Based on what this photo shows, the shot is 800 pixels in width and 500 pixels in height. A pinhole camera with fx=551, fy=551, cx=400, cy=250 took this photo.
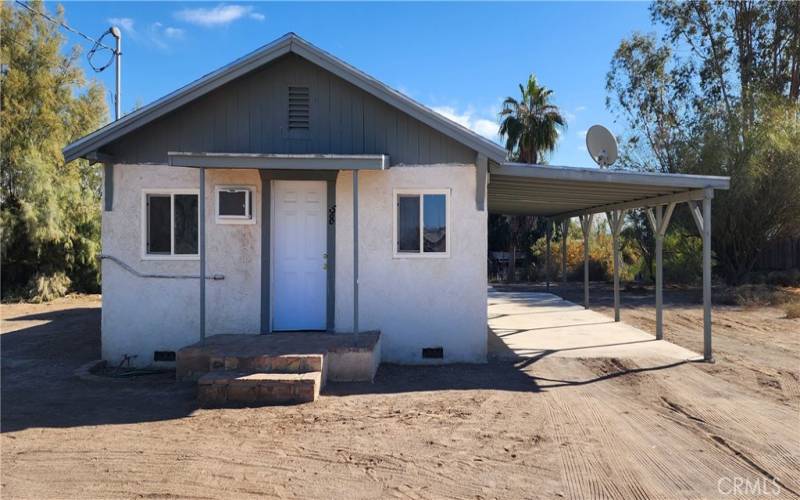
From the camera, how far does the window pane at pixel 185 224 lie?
26.7 ft

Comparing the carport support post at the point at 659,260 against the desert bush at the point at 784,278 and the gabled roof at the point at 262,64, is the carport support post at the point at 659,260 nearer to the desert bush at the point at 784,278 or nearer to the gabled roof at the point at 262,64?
the gabled roof at the point at 262,64

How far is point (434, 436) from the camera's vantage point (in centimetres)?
507

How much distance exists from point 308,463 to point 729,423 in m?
4.15

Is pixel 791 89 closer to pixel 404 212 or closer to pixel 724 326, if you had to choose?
pixel 724 326

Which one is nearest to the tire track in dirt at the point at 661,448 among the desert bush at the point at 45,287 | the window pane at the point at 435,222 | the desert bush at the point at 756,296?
the window pane at the point at 435,222

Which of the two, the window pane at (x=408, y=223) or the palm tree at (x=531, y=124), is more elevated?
the palm tree at (x=531, y=124)

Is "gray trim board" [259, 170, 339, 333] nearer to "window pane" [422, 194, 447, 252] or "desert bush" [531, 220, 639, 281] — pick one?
"window pane" [422, 194, 447, 252]

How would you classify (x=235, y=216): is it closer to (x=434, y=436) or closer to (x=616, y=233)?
(x=434, y=436)

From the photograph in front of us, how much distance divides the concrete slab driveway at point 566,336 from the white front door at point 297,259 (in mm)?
2959

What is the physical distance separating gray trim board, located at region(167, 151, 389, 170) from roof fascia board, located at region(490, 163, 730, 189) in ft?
7.43

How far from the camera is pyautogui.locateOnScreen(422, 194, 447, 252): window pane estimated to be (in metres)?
8.20

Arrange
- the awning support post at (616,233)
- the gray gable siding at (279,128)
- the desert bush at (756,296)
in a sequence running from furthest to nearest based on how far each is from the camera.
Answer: the desert bush at (756,296), the awning support post at (616,233), the gray gable siding at (279,128)

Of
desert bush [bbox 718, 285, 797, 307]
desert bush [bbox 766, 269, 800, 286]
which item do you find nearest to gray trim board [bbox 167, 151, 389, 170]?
desert bush [bbox 718, 285, 797, 307]

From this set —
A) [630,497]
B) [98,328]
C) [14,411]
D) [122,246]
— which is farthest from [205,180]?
[630,497]
